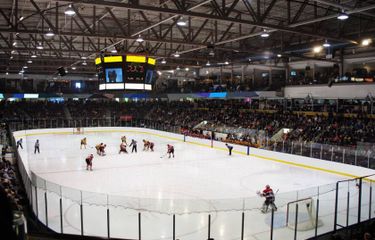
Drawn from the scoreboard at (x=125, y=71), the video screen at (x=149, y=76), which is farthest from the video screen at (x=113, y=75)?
the video screen at (x=149, y=76)

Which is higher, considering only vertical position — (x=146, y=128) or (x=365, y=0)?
(x=365, y=0)

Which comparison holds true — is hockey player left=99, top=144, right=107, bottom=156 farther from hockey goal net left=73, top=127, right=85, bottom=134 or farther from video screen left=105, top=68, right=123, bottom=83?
hockey goal net left=73, top=127, right=85, bottom=134

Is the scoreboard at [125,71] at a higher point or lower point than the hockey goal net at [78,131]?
higher

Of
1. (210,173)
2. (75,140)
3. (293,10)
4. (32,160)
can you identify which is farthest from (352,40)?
(75,140)

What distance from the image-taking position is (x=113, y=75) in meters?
17.9

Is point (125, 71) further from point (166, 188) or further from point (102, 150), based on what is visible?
point (166, 188)

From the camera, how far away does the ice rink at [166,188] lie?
23.6ft

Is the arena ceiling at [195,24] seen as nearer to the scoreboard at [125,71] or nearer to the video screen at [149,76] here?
the scoreboard at [125,71]

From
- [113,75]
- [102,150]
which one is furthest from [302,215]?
[102,150]

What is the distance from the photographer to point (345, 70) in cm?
2470

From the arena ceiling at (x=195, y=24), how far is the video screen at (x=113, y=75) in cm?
111

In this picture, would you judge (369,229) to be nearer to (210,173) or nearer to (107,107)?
(210,173)

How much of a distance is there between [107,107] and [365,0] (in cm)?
3437

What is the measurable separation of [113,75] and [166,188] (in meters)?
8.08
